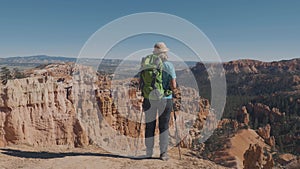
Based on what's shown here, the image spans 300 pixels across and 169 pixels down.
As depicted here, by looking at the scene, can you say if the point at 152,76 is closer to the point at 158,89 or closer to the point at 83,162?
the point at 158,89

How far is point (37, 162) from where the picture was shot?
655cm

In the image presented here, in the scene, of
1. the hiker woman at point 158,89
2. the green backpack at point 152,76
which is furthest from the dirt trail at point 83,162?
the green backpack at point 152,76

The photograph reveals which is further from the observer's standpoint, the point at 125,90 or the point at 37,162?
the point at 125,90

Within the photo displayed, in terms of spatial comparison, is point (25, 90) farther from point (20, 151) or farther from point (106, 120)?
point (106, 120)

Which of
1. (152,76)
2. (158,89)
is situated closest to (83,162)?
(158,89)

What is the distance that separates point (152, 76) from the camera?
6090 millimetres

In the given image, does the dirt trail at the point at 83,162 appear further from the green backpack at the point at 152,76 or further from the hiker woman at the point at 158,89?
the green backpack at the point at 152,76

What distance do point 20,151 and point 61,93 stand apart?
698 centimetres

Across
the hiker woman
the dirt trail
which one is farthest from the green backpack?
the dirt trail

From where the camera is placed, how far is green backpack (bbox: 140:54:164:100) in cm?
606

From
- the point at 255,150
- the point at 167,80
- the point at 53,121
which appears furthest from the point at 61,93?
the point at 255,150

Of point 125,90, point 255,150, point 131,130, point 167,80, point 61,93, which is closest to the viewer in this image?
point 167,80

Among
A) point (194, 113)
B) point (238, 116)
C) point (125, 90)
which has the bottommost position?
point (238, 116)

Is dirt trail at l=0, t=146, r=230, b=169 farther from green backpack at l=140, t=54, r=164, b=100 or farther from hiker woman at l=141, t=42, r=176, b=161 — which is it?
green backpack at l=140, t=54, r=164, b=100
